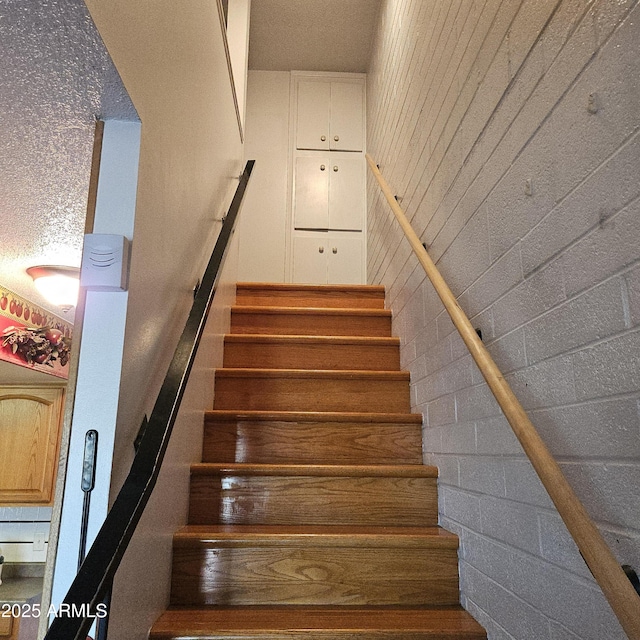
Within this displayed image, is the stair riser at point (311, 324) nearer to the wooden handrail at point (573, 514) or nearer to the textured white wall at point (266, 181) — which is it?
the textured white wall at point (266, 181)

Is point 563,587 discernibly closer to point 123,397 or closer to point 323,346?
point 123,397

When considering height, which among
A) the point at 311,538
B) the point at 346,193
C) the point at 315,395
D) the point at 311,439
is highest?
the point at 346,193

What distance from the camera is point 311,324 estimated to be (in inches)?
116

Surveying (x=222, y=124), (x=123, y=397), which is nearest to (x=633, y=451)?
(x=123, y=397)

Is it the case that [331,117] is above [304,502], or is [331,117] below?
above

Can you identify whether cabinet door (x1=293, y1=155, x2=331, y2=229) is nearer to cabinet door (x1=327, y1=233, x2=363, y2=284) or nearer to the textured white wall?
the textured white wall

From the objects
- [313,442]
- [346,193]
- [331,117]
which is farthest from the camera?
[331,117]

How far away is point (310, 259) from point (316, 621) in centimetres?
314

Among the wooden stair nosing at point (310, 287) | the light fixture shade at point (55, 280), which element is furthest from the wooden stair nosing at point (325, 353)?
the light fixture shade at point (55, 280)

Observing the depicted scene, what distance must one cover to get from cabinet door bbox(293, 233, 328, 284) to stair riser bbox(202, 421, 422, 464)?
2.23 m

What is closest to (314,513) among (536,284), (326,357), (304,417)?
Result: (304,417)

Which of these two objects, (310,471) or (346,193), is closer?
(310,471)

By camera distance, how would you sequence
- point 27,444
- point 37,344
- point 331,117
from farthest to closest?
point 27,444 < point 331,117 < point 37,344

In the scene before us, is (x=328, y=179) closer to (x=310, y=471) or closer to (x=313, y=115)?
(x=313, y=115)
